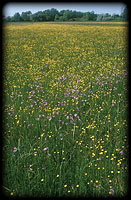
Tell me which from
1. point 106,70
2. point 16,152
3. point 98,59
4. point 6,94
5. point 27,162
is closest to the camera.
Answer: point 27,162

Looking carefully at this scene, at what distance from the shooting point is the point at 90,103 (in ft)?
15.8

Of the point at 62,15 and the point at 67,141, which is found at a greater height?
the point at 62,15

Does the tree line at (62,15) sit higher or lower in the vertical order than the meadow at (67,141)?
higher

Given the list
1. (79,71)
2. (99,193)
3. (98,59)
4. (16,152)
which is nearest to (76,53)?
(98,59)

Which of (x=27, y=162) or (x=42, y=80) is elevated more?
(x=42, y=80)

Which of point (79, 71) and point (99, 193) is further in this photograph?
point (79, 71)

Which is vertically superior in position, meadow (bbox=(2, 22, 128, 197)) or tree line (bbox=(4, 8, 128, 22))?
tree line (bbox=(4, 8, 128, 22))

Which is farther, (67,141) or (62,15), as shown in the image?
(62,15)

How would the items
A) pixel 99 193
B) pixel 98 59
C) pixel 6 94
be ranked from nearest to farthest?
pixel 99 193
pixel 6 94
pixel 98 59

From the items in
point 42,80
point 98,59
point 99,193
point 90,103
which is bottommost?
point 99,193

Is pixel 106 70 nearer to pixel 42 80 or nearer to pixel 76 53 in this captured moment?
pixel 42 80

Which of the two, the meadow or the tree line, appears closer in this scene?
the meadow

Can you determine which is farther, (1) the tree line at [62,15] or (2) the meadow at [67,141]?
(1) the tree line at [62,15]

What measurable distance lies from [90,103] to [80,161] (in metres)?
2.02
